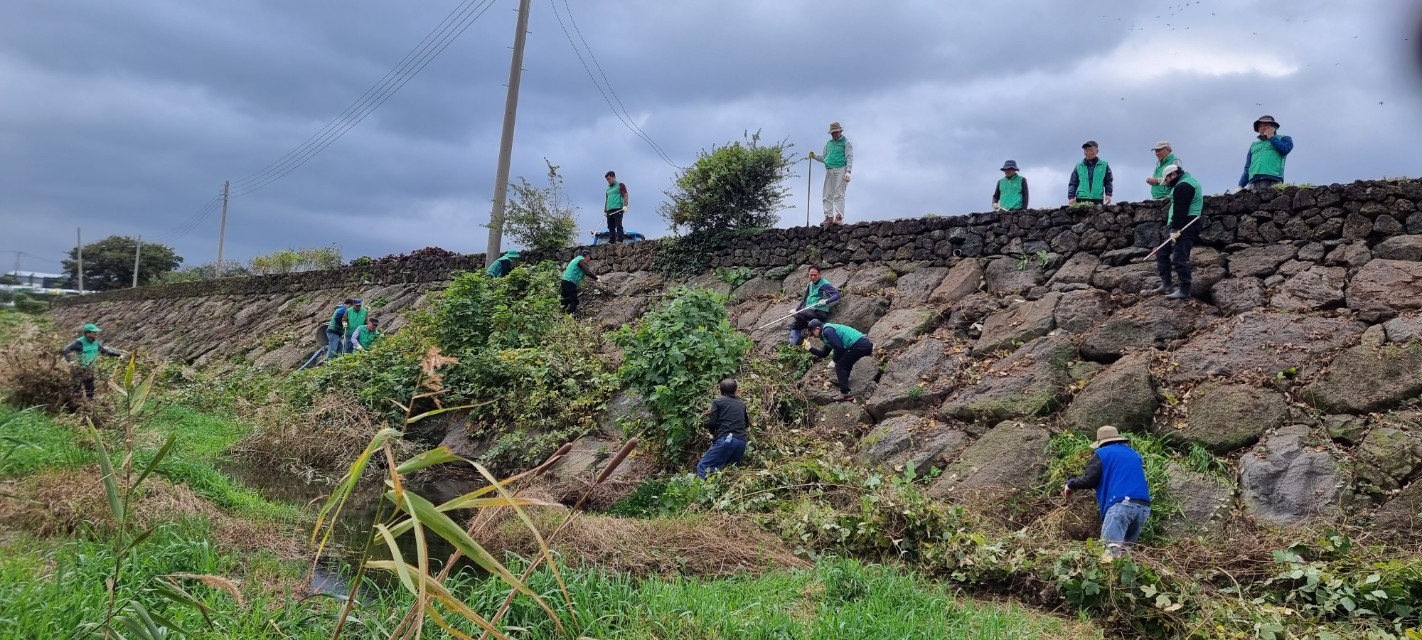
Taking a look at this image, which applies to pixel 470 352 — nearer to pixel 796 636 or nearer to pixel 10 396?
pixel 10 396

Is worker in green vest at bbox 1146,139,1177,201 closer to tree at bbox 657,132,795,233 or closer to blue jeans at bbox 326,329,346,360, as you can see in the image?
tree at bbox 657,132,795,233

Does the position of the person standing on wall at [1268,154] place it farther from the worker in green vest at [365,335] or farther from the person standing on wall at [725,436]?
the worker in green vest at [365,335]

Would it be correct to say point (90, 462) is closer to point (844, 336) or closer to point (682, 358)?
point (682, 358)

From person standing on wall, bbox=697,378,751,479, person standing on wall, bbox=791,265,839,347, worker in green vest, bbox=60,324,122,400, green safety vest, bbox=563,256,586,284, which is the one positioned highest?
green safety vest, bbox=563,256,586,284

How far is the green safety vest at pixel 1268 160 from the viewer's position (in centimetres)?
1031

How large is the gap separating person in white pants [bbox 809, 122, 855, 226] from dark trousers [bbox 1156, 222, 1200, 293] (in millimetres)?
5016

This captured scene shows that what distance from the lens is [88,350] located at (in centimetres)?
1189

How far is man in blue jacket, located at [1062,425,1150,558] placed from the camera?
672 centimetres

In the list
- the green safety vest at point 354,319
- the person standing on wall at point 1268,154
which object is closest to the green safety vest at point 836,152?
the person standing on wall at point 1268,154

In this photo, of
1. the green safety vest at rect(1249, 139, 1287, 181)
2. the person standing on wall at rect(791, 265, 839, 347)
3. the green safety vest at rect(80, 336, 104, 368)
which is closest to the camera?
the green safety vest at rect(1249, 139, 1287, 181)

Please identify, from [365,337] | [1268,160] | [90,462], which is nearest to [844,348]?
[1268,160]

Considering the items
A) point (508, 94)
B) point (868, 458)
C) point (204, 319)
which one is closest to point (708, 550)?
point (868, 458)

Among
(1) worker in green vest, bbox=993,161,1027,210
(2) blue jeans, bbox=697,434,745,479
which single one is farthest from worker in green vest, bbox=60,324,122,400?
(1) worker in green vest, bbox=993,161,1027,210

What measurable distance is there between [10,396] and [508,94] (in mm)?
9729
